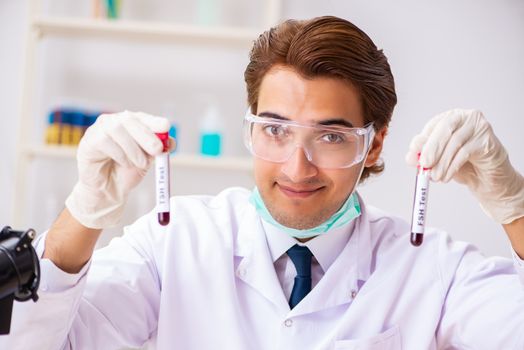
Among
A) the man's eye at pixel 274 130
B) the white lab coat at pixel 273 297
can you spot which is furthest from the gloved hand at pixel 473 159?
the man's eye at pixel 274 130

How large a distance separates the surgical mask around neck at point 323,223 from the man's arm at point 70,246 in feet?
1.50

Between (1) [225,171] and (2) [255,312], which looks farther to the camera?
(1) [225,171]

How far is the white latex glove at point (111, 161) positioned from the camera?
128 cm

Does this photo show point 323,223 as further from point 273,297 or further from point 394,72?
point 394,72

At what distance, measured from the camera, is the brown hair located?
1591mm

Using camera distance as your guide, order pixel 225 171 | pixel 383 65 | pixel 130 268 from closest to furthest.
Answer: pixel 130 268 → pixel 383 65 → pixel 225 171

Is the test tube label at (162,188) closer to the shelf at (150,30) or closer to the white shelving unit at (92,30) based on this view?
the white shelving unit at (92,30)

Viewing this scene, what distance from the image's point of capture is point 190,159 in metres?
2.49

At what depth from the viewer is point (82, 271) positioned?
1.33 meters

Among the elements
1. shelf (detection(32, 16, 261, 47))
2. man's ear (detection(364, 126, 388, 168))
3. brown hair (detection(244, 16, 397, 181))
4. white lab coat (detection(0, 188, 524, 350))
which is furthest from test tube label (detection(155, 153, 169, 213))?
shelf (detection(32, 16, 261, 47))

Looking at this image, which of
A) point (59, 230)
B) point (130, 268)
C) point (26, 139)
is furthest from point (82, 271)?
point (26, 139)

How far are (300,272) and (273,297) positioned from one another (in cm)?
11

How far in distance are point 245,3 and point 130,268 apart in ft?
4.95

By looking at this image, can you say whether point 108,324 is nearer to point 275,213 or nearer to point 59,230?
point 59,230
